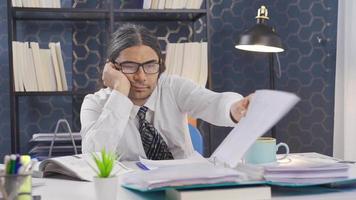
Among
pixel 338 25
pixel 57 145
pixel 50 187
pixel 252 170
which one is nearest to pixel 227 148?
pixel 252 170

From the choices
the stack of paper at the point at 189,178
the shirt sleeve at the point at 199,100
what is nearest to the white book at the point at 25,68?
the shirt sleeve at the point at 199,100

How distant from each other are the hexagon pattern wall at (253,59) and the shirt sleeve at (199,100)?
1.02 meters

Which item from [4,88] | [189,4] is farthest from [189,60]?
[4,88]

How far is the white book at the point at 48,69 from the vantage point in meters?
2.74

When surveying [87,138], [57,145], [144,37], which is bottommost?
[57,145]

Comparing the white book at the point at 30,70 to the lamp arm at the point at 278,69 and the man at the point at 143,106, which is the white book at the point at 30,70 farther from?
the lamp arm at the point at 278,69

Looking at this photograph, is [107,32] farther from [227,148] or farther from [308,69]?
[227,148]

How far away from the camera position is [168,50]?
9.34 ft

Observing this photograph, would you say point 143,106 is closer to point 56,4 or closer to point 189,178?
point 189,178

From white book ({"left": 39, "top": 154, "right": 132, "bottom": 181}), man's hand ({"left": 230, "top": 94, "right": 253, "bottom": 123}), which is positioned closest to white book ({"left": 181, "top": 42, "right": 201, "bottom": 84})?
man's hand ({"left": 230, "top": 94, "right": 253, "bottom": 123})

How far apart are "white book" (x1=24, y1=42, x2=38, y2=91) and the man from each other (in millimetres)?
810

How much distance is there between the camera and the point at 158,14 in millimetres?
2902

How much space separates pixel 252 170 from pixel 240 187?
13 cm

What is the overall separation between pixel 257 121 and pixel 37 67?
1918mm
